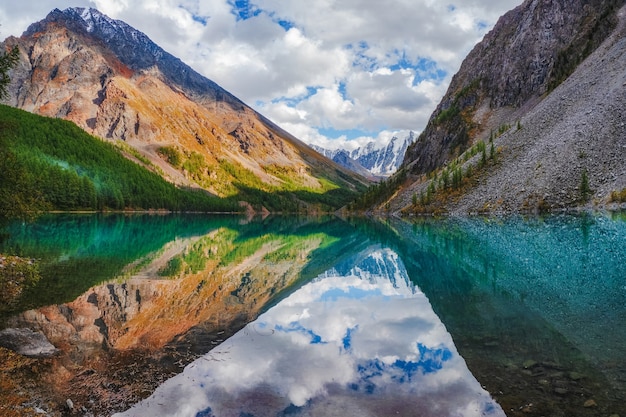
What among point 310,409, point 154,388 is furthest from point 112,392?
point 310,409

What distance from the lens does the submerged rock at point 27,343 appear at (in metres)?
13.9

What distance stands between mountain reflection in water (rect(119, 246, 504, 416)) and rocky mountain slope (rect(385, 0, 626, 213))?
7298 centimetres

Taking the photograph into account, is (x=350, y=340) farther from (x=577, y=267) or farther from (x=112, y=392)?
(x=577, y=267)

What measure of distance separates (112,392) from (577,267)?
28.3 metres

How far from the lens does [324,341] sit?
16766 millimetres

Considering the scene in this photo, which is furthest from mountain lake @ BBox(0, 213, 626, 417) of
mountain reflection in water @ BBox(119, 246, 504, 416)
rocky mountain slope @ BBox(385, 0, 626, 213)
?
rocky mountain slope @ BBox(385, 0, 626, 213)

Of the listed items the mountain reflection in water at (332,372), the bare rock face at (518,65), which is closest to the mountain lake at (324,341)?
the mountain reflection in water at (332,372)

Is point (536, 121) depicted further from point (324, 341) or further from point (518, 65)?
point (324, 341)

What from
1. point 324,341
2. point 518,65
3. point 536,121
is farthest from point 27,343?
point 518,65

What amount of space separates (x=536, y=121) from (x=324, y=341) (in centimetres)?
11642

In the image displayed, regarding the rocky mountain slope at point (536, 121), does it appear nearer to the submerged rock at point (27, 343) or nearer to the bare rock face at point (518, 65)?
the bare rock face at point (518, 65)

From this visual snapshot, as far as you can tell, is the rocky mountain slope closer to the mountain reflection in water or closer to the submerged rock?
Result: the mountain reflection in water

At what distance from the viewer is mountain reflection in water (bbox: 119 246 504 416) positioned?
1076 centimetres

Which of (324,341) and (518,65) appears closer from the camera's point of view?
(324,341)
